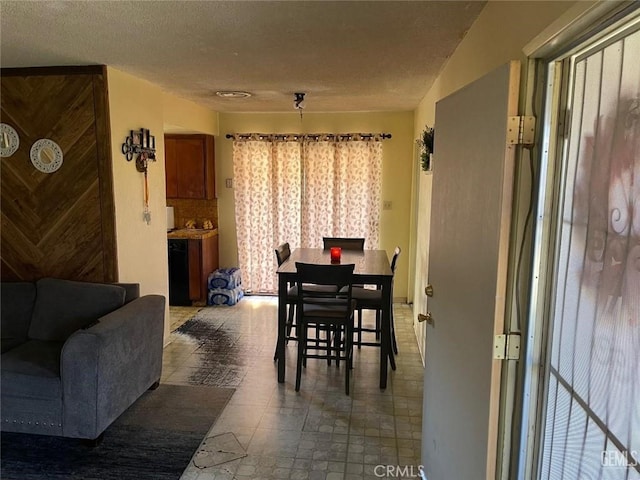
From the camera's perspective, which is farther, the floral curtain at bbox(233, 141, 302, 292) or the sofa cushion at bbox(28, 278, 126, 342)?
the floral curtain at bbox(233, 141, 302, 292)

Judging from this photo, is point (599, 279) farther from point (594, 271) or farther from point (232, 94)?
point (232, 94)

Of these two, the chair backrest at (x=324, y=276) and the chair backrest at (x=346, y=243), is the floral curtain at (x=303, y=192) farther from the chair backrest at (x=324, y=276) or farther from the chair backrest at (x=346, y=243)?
the chair backrest at (x=324, y=276)

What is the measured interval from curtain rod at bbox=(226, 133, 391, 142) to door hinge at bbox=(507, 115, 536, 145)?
4128 millimetres

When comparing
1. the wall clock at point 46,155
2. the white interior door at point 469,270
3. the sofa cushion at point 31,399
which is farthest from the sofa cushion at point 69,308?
the white interior door at point 469,270

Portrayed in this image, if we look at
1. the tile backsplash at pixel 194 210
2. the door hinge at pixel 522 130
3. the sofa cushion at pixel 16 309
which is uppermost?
the door hinge at pixel 522 130

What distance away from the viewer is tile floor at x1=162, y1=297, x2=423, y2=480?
8.06 ft

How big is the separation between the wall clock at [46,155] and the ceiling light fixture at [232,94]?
56.9 inches

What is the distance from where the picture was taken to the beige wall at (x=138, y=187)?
339cm

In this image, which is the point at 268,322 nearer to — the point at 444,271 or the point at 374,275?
the point at 374,275

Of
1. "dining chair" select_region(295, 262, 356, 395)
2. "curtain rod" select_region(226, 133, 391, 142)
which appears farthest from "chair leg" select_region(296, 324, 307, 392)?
"curtain rod" select_region(226, 133, 391, 142)

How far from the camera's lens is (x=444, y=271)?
2.06 m

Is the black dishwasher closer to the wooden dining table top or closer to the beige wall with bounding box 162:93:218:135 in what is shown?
the beige wall with bounding box 162:93:218:135

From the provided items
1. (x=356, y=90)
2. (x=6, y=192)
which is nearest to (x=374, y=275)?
(x=356, y=90)

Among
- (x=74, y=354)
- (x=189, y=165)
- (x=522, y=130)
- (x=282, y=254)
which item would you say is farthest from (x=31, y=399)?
(x=189, y=165)
